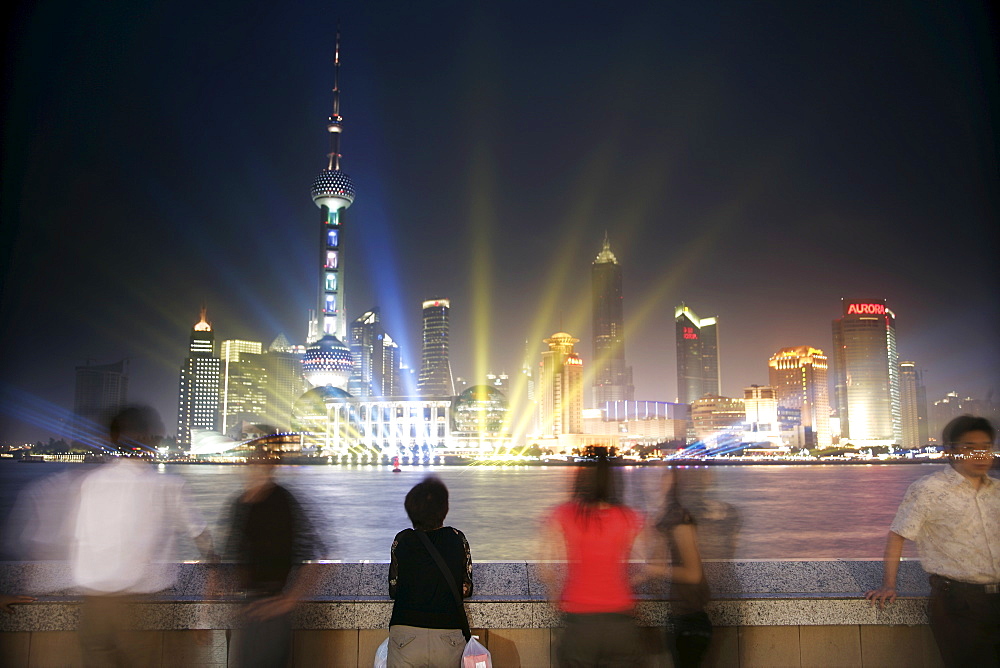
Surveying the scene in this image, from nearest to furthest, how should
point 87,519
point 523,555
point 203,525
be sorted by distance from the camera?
1. point 87,519
2. point 203,525
3. point 523,555

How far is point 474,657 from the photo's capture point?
3838 mm

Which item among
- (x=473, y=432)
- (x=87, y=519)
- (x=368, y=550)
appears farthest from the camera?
(x=473, y=432)

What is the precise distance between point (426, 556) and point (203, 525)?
1972 mm

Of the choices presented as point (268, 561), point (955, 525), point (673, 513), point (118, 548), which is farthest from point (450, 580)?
point (955, 525)

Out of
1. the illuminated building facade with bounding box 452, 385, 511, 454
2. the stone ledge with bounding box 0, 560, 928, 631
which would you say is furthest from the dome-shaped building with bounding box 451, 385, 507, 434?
the stone ledge with bounding box 0, 560, 928, 631

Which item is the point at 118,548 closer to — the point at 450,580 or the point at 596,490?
the point at 450,580

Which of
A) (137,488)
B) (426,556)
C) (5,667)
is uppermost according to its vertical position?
(137,488)

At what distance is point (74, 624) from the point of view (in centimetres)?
504

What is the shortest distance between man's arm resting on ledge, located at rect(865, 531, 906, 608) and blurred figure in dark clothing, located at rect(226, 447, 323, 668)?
3371mm

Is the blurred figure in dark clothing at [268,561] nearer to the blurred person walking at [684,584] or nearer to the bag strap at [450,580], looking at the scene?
the bag strap at [450,580]

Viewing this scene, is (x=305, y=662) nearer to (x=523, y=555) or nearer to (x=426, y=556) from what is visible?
(x=426, y=556)

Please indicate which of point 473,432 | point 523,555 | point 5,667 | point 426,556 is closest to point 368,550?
point 523,555

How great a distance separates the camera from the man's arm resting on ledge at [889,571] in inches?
176

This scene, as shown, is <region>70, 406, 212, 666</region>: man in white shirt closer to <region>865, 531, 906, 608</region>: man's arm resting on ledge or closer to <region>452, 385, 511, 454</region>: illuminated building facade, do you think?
<region>865, 531, 906, 608</region>: man's arm resting on ledge
